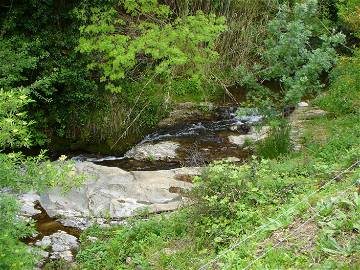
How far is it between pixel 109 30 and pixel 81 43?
620mm

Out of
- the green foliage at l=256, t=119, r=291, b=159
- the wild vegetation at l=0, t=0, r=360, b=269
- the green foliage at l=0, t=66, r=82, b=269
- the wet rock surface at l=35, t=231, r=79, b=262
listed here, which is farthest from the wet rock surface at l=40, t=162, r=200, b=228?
the green foliage at l=0, t=66, r=82, b=269

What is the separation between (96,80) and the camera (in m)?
10.7

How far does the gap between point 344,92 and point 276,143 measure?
3455 mm

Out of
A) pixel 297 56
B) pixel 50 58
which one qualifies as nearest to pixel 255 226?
pixel 297 56

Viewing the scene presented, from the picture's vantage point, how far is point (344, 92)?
1177 cm

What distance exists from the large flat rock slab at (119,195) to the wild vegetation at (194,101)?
616 millimetres

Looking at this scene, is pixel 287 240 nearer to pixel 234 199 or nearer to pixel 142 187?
pixel 234 199

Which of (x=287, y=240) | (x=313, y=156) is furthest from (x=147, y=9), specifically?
(x=287, y=240)

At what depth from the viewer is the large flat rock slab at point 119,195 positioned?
789 cm

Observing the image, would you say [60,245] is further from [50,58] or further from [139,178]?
[50,58]

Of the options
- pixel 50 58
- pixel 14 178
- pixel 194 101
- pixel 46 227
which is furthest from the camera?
pixel 194 101

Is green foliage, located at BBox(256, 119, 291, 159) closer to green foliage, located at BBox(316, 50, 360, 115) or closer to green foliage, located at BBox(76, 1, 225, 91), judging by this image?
green foliage, located at BBox(316, 50, 360, 115)

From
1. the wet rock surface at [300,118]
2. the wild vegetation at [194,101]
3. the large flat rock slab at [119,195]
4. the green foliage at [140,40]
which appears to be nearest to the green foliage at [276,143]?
the wild vegetation at [194,101]

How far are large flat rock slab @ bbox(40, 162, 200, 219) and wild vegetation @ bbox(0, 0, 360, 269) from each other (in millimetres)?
616
